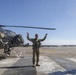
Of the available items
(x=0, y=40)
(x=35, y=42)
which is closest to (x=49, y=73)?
(x=35, y=42)

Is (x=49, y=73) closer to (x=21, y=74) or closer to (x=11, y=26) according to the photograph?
(x=21, y=74)

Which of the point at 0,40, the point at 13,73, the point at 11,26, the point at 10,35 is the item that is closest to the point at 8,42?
the point at 10,35

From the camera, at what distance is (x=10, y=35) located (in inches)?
1096

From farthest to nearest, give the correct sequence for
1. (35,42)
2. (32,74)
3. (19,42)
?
1. (19,42)
2. (35,42)
3. (32,74)

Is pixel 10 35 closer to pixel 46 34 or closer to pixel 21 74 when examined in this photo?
pixel 46 34

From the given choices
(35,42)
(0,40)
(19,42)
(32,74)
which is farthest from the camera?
(19,42)

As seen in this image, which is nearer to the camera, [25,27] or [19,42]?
[25,27]

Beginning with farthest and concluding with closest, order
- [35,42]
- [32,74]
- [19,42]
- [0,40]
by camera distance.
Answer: [19,42] < [0,40] < [35,42] < [32,74]

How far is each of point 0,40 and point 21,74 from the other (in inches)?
503

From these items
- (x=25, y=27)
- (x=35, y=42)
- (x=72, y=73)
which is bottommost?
(x=72, y=73)

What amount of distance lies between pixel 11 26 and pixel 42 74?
5276 millimetres

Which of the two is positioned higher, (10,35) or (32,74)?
(10,35)

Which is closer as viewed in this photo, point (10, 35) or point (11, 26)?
point (11, 26)

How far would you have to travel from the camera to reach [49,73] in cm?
1210
